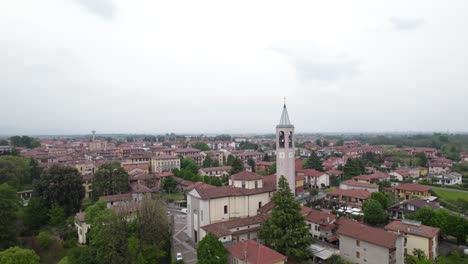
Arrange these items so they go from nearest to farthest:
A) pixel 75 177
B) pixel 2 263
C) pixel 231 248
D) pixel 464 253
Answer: pixel 2 263 → pixel 231 248 → pixel 464 253 → pixel 75 177

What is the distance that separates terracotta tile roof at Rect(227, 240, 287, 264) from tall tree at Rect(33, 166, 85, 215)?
22212 millimetres

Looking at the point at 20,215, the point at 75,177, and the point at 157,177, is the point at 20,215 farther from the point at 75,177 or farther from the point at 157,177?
the point at 157,177

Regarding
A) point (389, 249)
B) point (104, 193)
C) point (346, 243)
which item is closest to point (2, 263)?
point (104, 193)

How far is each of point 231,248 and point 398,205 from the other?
22.6 m

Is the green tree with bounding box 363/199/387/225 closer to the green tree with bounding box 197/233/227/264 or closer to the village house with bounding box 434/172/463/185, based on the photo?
the green tree with bounding box 197/233/227/264

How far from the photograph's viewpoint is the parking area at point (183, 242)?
23000 millimetres

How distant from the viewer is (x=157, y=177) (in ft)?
159

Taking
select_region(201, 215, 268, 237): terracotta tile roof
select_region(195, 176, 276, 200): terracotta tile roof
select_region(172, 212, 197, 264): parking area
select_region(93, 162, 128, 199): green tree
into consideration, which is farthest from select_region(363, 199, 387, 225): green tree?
select_region(93, 162, 128, 199): green tree

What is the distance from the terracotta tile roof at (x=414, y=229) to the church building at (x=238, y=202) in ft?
32.8

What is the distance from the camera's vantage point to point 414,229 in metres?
22.4

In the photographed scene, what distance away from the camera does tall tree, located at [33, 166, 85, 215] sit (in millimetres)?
31859

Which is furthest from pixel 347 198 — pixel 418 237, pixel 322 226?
pixel 418 237

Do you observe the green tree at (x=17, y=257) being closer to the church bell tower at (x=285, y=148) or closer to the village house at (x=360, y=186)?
the church bell tower at (x=285, y=148)

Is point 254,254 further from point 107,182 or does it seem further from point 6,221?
point 107,182
